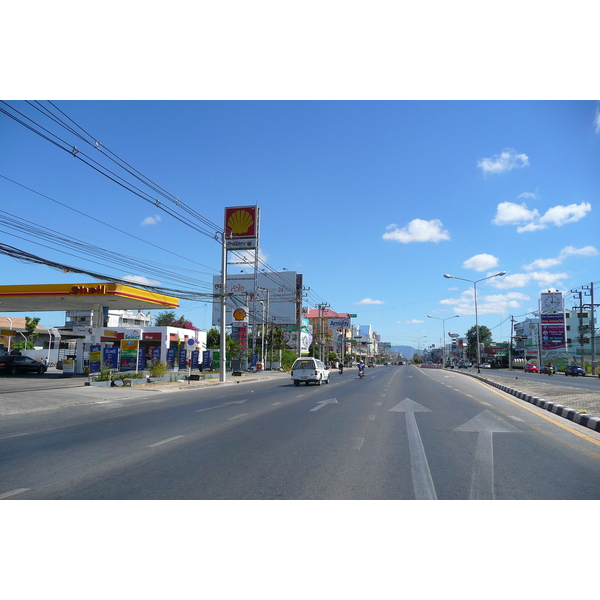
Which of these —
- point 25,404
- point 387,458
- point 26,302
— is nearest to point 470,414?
point 387,458

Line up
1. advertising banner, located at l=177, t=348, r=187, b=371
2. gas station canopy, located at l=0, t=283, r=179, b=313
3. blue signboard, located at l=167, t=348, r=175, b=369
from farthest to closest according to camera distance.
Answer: advertising banner, located at l=177, t=348, r=187, b=371 < blue signboard, located at l=167, t=348, r=175, b=369 < gas station canopy, located at l=0, t=283, r=179, b=313

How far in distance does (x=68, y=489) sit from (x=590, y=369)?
6088 centimetres

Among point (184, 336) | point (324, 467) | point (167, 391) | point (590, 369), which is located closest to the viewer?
point (324, 467)

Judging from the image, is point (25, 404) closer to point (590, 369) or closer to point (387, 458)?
point (387, 458)

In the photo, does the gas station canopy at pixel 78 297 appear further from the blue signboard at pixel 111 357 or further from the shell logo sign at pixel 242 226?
the shell logo sign at pixel 242 226

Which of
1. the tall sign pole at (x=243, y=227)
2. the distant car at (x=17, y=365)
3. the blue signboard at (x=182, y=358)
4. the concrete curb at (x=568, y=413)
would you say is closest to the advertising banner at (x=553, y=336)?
the tall sign pole at (x=243, y=227)

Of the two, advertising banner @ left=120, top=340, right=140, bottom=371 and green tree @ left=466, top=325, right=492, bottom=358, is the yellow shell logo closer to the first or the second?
advertising banner @ left=120, top=340, right=140, bottom=371

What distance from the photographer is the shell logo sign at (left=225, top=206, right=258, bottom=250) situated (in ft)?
182

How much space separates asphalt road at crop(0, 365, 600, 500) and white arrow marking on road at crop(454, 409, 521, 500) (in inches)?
1.1

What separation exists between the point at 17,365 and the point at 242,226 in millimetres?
29584

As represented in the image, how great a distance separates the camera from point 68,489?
595cm

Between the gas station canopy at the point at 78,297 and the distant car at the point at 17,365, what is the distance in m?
4.39

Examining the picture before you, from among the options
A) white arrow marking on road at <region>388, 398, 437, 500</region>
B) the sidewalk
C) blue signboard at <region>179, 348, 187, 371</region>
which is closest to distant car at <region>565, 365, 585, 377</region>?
blue signboard at <region>179, 348, 187, 371</region>

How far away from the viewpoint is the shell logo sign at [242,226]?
55344 mm
